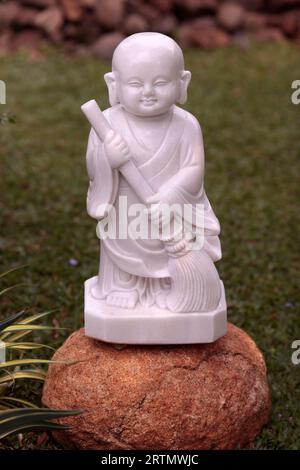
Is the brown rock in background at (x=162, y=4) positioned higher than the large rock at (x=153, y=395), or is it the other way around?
the brown rock in background at (x=162, y=4)

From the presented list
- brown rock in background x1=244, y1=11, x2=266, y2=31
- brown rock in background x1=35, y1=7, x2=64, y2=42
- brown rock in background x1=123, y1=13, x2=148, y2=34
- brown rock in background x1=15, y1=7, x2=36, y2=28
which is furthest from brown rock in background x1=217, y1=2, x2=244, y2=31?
brown rock in background x1=15, y1=7, x2=36, y2=28

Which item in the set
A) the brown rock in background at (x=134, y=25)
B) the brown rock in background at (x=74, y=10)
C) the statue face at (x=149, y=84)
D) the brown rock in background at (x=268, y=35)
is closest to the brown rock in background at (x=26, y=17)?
the brown rock in background at (x=74, y=10)

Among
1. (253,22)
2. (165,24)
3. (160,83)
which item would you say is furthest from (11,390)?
(253,22)

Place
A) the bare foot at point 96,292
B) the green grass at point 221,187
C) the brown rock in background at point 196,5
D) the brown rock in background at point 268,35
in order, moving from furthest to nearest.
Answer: the brown rock in background at point 268,35, the brown rock in background at point 196,5, the green grass at point 221,187, the bare foot at point 96,292

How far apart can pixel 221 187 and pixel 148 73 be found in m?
3.99

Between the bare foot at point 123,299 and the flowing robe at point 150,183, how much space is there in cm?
4

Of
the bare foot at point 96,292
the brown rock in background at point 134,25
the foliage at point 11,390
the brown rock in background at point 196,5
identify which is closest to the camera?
the foliage at point 11,390

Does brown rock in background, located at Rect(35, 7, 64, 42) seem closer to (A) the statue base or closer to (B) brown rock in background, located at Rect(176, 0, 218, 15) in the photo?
(B) brown rock in background, located at Rect(176, 0, 218, 15)

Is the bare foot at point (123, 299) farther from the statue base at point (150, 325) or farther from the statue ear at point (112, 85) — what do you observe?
the statue ear at point (112, 85)

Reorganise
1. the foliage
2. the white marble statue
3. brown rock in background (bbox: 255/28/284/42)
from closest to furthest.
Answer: the foliage → the white marble statue → brown rock in background (bbox: 255/28/284/42)

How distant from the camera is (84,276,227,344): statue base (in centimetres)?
391

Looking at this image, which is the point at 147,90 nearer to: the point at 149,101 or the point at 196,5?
the point at 149,101

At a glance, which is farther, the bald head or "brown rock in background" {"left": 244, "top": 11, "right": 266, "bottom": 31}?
"brown rock in background" {"left": 244, "top": 11, "right": 266, "bottom": 31}

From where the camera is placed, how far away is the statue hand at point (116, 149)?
12.3ft
